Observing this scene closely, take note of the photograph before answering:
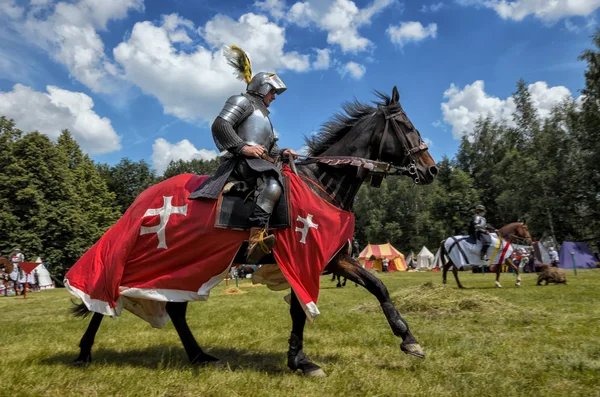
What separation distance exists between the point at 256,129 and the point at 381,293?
2.44 meters

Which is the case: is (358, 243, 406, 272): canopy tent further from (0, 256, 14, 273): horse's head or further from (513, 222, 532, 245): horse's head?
(0, 256, 14, 273): horse's head

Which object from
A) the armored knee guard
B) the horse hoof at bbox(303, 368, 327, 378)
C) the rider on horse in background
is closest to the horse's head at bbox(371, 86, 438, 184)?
the armored knee guard

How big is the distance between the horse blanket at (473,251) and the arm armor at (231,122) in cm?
1399

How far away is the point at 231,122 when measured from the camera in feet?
16.3

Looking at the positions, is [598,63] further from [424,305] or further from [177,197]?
[177,197]

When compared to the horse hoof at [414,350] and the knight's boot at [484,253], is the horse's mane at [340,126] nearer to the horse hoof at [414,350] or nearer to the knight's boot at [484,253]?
the horse hoof at [414,350]

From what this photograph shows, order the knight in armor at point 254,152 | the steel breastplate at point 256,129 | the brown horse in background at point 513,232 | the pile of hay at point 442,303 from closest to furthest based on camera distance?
the knight in armor at point 254,152 < the steel breastplate at point 256,129 < the pile of hay at point 442,303 < the brown horse in background at point 513,232

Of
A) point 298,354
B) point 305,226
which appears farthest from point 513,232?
point 305,226

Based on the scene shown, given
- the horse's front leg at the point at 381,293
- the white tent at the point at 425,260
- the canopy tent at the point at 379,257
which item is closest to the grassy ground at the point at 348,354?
the horse's front leg at the point at 381,293

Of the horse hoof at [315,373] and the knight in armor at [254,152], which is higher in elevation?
the knight in armor at [254,152]

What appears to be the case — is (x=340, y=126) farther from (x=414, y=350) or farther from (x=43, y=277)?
(x=43, y=277)

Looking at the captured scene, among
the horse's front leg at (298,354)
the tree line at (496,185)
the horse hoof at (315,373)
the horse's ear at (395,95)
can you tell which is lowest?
the horse hoof at (315,373)

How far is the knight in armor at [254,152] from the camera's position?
471 cm

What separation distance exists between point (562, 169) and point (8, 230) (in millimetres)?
48587
